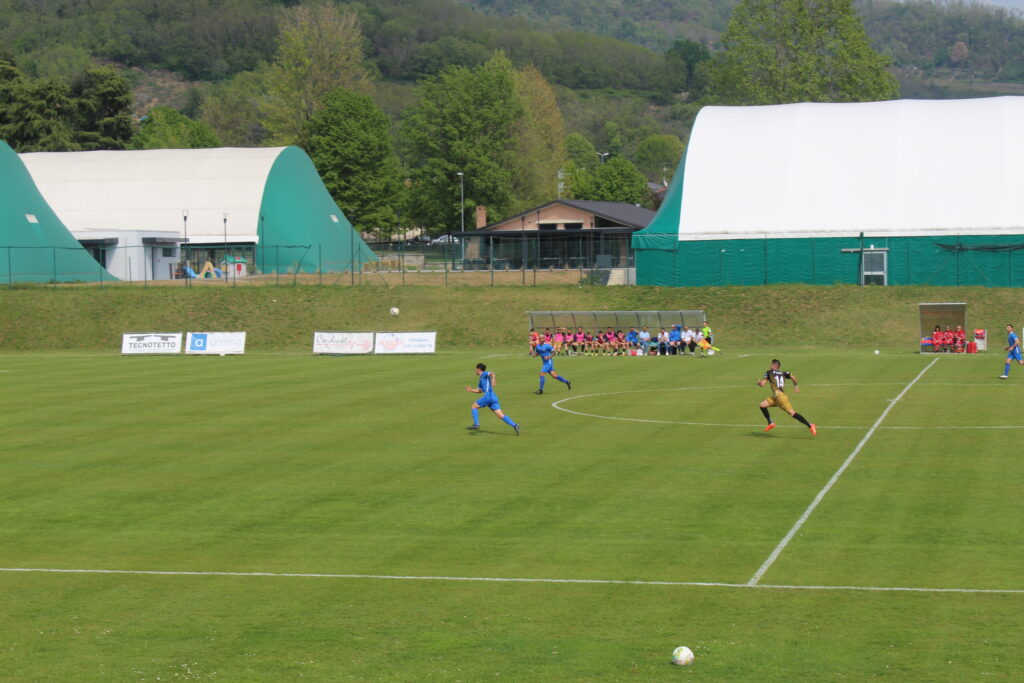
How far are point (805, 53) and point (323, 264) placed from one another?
172ft

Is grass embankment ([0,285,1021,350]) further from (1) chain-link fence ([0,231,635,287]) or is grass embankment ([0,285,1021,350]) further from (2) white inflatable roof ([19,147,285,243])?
(2) white inflatable roof ([19,147,285,243])

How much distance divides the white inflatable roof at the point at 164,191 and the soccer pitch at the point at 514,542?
2677 inches

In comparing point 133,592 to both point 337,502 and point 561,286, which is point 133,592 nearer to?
point 337,502

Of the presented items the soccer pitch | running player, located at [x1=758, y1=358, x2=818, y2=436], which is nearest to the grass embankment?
the soccer pitch

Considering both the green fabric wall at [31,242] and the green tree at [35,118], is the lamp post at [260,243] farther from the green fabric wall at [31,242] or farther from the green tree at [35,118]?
the green tree at [35,118]

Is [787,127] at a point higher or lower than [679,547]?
higher

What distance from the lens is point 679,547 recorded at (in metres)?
21.0

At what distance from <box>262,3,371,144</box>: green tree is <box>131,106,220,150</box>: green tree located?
11908 mm

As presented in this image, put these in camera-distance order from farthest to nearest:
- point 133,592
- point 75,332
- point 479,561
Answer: point 75,332, point 479,561, point 133,592

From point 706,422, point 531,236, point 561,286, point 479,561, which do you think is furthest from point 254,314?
point 479,561

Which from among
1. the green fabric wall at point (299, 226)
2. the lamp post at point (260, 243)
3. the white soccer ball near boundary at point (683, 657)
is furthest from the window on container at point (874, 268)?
the white soccer ball near boundary at point (683, 657)

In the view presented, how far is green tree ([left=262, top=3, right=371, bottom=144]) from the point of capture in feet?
531

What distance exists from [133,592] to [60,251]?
82856mm

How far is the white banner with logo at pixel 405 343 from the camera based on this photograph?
70.1 meters
